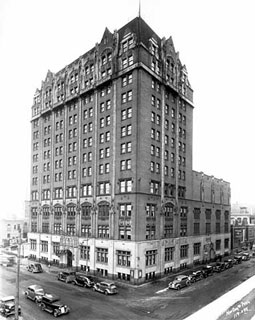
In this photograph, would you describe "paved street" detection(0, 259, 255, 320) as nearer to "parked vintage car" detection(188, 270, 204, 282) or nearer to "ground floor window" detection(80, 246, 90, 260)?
"parked vintage car" detection(188, 270, 204, 282)

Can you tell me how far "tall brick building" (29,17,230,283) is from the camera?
150ft

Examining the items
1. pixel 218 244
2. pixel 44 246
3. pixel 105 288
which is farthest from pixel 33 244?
pixel 218 244

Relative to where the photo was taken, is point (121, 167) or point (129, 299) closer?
point (129, 299)

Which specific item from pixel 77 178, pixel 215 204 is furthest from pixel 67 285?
pixel 215 204

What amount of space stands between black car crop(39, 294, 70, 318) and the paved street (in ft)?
1.77

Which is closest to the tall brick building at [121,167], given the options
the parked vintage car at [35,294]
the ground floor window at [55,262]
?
the ground floor window at [55,262]

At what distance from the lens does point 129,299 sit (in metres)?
34.4

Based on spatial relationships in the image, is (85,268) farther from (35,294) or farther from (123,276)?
(35,294)

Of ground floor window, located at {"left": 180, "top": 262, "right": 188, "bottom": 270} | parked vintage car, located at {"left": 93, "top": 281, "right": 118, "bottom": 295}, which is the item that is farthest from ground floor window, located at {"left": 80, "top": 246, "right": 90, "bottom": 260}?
ground floor window, located at {"left": 180, "top": 262, "right": 188, "bottom": 270}

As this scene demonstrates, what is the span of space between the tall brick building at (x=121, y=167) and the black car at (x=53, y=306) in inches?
603

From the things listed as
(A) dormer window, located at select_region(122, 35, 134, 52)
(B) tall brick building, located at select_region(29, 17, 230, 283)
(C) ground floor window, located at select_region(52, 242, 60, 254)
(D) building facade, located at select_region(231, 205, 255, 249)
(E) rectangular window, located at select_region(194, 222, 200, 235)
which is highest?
(A) dormer window, located at select_region(122, 35, 134, 52)

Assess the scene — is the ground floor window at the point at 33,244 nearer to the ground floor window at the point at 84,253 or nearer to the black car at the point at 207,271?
the ground floor window at the point at 84,253

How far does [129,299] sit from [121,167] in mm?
20890

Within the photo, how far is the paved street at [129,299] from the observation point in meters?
29.0
